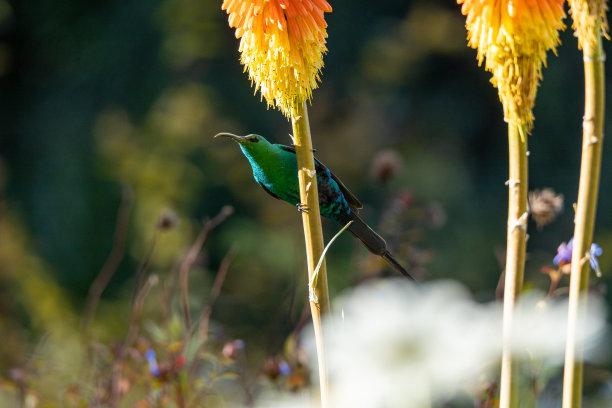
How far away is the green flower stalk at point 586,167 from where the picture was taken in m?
0.57

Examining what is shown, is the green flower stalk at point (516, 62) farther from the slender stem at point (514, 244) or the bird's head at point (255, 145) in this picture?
the bird's head at point (255, 145)

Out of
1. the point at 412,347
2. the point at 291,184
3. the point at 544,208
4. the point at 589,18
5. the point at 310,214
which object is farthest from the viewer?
the point at 291,184

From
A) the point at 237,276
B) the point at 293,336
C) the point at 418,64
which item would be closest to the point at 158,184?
the point at 237,276

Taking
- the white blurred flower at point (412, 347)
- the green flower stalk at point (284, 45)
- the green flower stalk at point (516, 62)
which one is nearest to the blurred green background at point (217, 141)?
the green flower stalk at point (284, 45)

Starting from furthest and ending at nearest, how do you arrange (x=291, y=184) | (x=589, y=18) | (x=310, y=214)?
(x=291, y=184)
(x=310, y=214)
(x=589, y=18)

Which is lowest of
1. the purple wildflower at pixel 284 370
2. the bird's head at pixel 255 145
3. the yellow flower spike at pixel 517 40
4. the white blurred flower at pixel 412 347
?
the purple wildflower at pixel 284 370

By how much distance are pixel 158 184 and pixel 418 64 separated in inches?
90.6

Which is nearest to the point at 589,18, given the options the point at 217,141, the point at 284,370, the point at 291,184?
the point at 291,184

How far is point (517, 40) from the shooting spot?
0.63 metres

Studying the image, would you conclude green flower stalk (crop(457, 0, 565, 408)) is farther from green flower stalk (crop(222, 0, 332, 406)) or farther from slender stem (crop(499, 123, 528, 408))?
green flower stalk (crop(222, 0, 332, 406))

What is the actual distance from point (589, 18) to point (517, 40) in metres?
0.07

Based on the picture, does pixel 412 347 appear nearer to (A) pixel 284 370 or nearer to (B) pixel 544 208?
(B) pixel 544 208

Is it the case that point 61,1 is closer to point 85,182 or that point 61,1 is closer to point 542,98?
point 85,182

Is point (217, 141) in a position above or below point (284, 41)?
above
